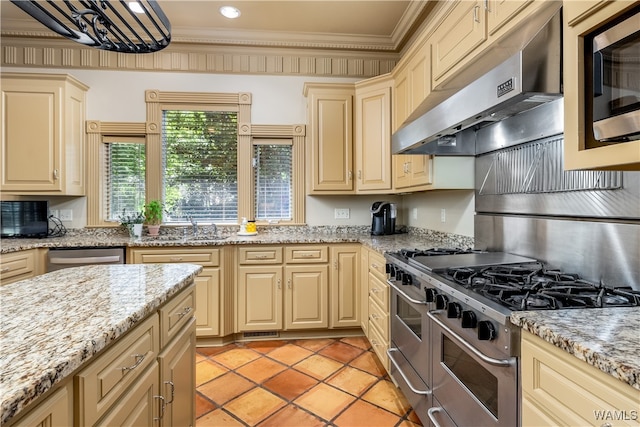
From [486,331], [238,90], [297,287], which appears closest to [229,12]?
[238,90]

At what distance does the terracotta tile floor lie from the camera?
73.1 inches

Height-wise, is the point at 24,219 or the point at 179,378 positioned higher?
the point at 24,219

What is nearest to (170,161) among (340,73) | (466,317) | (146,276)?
(340,73)

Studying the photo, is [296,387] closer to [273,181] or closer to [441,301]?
[441,301]

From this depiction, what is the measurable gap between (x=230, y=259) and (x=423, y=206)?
72.9 inches

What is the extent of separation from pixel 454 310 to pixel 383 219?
197 centimetres

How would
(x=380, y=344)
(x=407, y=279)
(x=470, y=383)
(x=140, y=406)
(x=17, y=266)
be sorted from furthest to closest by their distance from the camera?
(x=17, y=266)
(x=380, y=344)
(x=407, y=279)
(x=470, y=383)
(x=140, y=406)

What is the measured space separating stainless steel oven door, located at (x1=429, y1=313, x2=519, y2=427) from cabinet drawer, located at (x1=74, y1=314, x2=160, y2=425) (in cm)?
111

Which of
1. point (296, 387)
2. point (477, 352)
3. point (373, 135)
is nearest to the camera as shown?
point (477, 352)

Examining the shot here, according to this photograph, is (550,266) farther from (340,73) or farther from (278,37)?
(278,37)

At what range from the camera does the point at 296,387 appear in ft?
7.12

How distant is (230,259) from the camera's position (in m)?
2.87

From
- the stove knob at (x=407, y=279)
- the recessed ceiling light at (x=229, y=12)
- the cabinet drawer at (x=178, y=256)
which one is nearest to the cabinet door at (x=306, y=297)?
the cabinet drawer at (x=178, y=256)

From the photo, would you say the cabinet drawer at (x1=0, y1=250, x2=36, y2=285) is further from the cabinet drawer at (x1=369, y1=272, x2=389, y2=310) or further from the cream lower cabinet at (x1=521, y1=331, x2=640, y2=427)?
the cream lower cabinet at (x1=521, y1=331, x2=640, y2=427)
